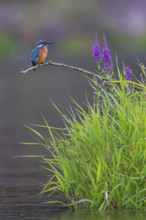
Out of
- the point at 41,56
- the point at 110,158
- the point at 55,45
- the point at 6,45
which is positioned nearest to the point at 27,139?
the point at 41,56

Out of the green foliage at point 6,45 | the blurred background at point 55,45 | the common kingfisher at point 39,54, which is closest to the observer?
the common kingfisher at point 39,54

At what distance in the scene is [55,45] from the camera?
6756 centimetres

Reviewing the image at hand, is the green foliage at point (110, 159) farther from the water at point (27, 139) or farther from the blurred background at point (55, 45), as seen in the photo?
the blurred background at point (55, 45)

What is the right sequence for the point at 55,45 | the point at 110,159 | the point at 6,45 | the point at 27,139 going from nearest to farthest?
the point at 110,159 → the point at 27,139 → the point at 6,45 → the point at 55,45

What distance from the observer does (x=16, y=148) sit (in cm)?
1869

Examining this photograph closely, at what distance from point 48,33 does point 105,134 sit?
5794cm

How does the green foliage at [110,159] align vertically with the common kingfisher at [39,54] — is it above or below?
below

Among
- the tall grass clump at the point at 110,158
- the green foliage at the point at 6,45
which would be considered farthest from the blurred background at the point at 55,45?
the tall grass clump at the point at 110,158

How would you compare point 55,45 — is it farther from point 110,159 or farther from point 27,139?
point 110,159

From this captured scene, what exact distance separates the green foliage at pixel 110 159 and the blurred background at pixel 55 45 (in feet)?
30.1

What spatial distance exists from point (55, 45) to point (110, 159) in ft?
187

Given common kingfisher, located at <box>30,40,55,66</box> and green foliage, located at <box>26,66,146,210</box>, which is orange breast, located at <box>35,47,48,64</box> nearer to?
common kingfisher, located at <box>30,40,55,66</box>

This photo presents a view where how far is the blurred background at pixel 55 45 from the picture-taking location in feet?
92.2

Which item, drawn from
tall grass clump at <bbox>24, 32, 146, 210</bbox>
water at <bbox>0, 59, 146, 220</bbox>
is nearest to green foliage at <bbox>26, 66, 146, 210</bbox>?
tall grass clump at <bbox>24, 32, 146, 210</bbox>
